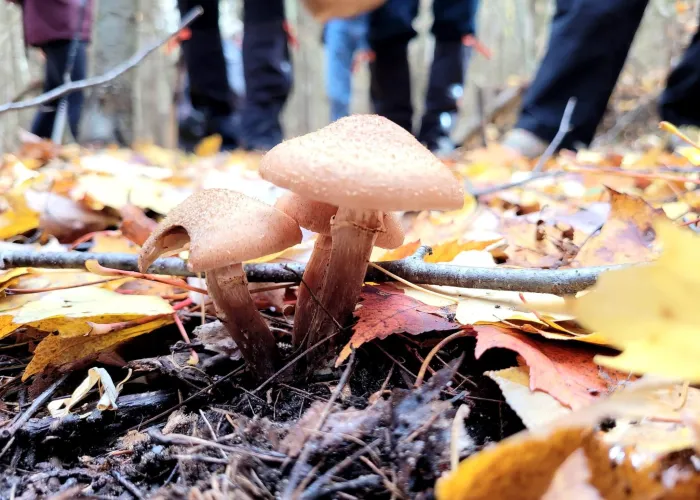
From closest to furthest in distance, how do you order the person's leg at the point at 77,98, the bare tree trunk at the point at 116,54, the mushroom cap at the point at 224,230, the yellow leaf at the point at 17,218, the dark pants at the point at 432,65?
the mushroom cap at the point at 224,230 → the yellow leaf at the point at 17,218 → the person's leg at the point at 77,98 → the dark pants at the point at 432,65 → the bare tree trunk at the point at 116,54

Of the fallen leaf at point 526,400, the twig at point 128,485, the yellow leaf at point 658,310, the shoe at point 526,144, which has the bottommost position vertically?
the shoe at point 526,144

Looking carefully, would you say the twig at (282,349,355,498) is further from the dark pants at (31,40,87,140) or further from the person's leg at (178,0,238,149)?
the person's leg at (178,0,238,149)

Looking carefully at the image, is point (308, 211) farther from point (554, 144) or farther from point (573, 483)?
point (554, 144)

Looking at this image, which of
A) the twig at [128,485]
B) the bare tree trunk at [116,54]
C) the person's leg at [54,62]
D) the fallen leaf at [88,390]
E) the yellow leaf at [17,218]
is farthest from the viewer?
the bare tree trunk at [116,54]

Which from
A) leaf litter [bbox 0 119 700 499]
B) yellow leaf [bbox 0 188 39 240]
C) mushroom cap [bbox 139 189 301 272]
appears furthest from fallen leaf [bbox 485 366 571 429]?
yellow leaf [bbox 0 188 39 240]

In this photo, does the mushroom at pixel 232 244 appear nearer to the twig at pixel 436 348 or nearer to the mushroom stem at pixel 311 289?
the mushroom stem at pixel 311 289

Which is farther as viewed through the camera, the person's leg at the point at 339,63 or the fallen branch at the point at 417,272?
the person's leg at the point at 339,63

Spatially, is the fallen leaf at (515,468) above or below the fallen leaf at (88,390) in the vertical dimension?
above

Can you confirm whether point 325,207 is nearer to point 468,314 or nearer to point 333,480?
point 468,314

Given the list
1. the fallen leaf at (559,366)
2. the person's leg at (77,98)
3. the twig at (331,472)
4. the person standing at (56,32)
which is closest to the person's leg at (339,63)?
the person's leg at (77,98)
